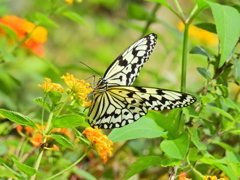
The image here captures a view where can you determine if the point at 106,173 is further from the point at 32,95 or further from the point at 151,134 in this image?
the point at 32,95

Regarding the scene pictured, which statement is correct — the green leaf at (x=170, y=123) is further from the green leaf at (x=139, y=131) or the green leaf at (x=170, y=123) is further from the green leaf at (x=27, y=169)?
the green leaf at (x=27, y=169)

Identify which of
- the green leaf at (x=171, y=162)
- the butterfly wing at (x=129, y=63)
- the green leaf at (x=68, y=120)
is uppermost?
the butterfly wing at (x=129, y=63)

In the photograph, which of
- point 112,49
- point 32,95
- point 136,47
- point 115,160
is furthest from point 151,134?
point 112,49

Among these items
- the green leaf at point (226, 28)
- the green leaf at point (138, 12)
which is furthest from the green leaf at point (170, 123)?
A: the green leaf at point (138, 12)

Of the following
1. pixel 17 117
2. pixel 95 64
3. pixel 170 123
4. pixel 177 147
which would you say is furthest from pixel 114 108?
pixel 95 64

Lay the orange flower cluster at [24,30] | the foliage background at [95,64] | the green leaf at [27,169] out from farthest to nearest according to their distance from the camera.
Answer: the orange flower cluster at [24,30], the foliage background at [95,64], the green leaf at [27,169]

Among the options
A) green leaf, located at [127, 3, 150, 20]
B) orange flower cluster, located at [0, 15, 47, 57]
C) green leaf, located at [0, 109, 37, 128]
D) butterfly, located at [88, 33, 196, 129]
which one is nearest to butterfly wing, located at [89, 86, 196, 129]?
butterfly, located at [88, 33, 196, 129]
